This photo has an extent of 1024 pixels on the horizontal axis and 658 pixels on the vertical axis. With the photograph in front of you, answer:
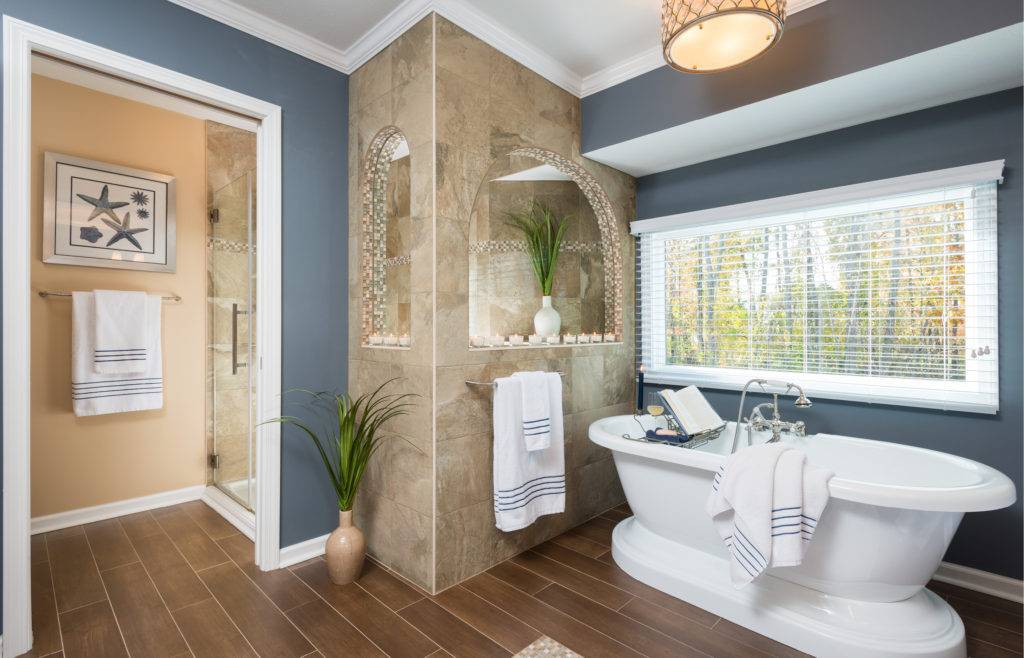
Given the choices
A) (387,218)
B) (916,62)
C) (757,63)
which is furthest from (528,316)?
(916,62)

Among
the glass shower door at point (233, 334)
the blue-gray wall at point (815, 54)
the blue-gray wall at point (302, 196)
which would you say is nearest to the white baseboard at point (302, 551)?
the blue-gray wall at point (302, 196)

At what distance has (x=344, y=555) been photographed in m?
2.24

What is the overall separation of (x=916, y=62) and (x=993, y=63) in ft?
1.06

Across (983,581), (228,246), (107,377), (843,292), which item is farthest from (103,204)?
(983,581)

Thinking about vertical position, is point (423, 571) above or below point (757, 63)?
below

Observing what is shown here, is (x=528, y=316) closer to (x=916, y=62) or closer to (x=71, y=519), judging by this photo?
(x=916, y=62)

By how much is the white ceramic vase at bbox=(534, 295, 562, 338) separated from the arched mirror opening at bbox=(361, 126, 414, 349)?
2.74 ft

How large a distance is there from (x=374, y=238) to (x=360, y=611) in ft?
5.80

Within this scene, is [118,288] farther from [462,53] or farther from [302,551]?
[462,53]

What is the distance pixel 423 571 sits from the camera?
2.21 metres

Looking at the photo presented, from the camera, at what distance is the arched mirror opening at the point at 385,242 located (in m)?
2.46

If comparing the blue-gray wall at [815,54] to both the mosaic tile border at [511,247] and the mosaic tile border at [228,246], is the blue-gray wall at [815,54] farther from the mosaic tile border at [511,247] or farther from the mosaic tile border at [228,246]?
the mosaic tile border at [228,246]

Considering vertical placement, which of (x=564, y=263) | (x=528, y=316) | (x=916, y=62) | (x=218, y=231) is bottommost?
(x=528, y=316)

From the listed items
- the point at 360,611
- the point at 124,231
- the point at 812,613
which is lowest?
the point at 360,611
